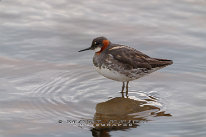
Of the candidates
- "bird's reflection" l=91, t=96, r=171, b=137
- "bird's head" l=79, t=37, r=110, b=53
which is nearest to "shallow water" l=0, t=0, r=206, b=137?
"bird's reflection" l=91, t=96, r=171, b=137

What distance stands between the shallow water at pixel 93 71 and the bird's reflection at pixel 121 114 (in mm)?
25

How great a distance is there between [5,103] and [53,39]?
4515 millimetres

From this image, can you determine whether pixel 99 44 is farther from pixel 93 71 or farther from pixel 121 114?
pixel 121 114

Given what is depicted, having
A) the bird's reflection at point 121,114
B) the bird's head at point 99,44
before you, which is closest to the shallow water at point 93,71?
the bird's reflection at point 121,114

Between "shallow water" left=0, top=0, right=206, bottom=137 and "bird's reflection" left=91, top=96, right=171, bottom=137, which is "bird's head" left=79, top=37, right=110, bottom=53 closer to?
"shallow water" left=0, top=0, right=206, bottom=137

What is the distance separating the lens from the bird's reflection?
10.5 meters

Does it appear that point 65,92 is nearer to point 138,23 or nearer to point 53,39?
point 53,39

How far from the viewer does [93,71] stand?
13805 mm

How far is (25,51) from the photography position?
14836 millimetres

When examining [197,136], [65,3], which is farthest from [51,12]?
[197,136]

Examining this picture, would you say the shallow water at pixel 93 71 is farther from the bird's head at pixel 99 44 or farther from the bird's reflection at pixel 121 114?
the bird's head at pixel 99 44

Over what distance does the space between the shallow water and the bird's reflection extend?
2cm

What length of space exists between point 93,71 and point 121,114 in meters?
2.70

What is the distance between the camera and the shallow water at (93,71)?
10.8 meters
